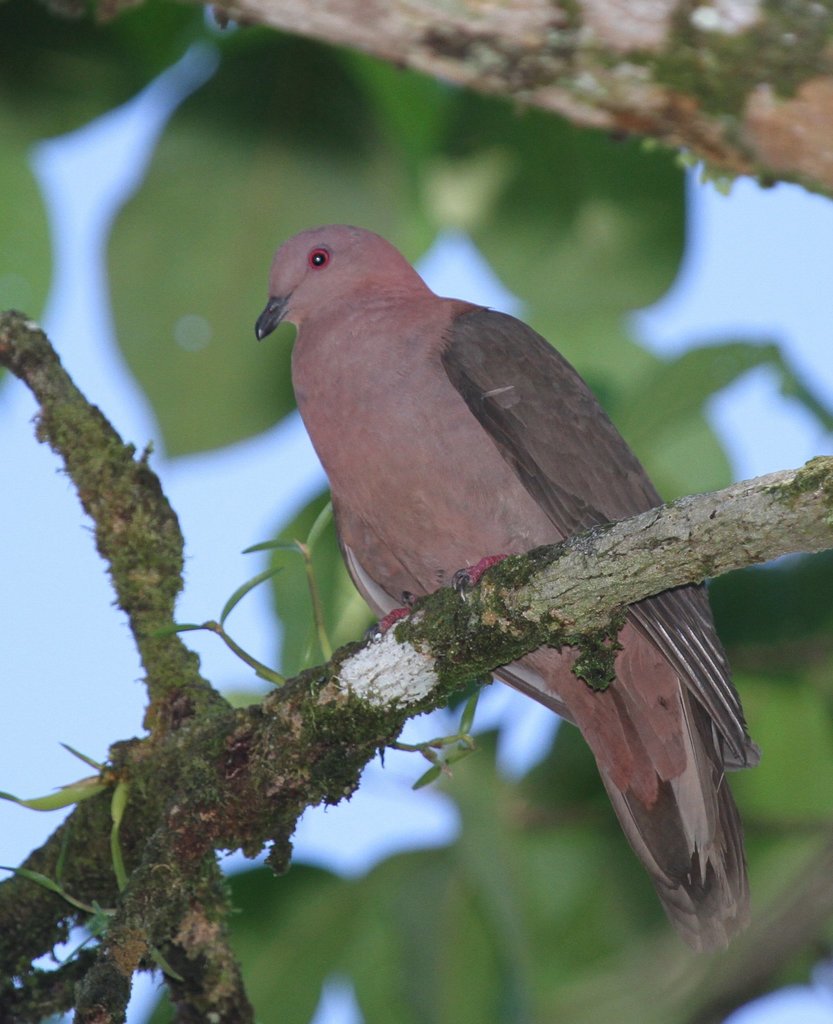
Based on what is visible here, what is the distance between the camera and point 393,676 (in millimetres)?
3133

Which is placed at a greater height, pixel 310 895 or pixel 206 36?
pixel 206 36

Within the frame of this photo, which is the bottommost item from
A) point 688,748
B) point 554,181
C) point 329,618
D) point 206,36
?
point 688,748

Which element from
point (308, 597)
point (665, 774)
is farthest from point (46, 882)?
point (665, 774)

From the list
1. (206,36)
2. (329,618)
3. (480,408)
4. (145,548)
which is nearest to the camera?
(145,548)

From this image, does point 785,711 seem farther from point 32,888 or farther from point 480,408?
point 32,888

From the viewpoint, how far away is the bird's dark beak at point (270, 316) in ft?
15.0

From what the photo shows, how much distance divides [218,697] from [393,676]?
2.23 ft

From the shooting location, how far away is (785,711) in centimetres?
473

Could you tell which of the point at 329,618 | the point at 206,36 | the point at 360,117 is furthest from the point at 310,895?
the point at 206,36

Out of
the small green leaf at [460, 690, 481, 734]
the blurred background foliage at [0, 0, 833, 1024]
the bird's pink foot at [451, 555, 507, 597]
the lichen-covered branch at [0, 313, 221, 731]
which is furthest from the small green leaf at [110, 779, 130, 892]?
the bird's pink foot at [451, 555, 507, 597]

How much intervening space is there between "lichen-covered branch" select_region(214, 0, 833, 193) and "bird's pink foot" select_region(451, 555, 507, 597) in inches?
49.4

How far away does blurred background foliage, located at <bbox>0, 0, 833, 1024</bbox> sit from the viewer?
412 centimetres

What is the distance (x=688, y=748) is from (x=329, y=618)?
45.3 inches

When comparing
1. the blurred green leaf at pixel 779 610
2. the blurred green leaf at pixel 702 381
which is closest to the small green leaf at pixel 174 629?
the blurred green leaf at pixel 702 381
